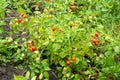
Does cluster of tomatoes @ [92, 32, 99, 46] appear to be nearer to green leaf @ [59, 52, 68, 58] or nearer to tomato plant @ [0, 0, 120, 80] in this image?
tomato plant @ [0, 0, 120, 80]

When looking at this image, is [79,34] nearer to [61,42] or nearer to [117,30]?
[61,42]

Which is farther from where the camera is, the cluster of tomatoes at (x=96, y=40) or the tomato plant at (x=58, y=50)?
the cluster of tomatoes at (x=96, y=40)

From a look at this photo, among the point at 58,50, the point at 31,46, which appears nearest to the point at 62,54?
the point at 58,50

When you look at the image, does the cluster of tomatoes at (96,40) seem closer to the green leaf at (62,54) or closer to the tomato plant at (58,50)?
the tomato plant at (58,50)

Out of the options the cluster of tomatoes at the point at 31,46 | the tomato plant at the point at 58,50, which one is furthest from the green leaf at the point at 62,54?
the cluster of tomatoes at the point at 31,46

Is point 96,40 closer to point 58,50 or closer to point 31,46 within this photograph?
point 58,50

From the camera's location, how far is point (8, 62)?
2.79 meters

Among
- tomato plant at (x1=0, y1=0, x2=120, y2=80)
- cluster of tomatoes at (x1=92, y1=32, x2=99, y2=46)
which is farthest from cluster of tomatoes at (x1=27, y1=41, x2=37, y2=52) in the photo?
cluster of tomatoes at (x1=92, y1=32, x2=99, y2=46)

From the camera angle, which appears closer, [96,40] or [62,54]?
[62,54]

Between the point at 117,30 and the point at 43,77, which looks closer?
the point at 43,77

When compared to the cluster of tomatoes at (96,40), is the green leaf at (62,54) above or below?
below

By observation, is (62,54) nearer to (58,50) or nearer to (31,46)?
(58,50)

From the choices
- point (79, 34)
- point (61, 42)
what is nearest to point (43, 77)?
point (61, 42)

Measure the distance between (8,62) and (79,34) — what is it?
2.53ft
